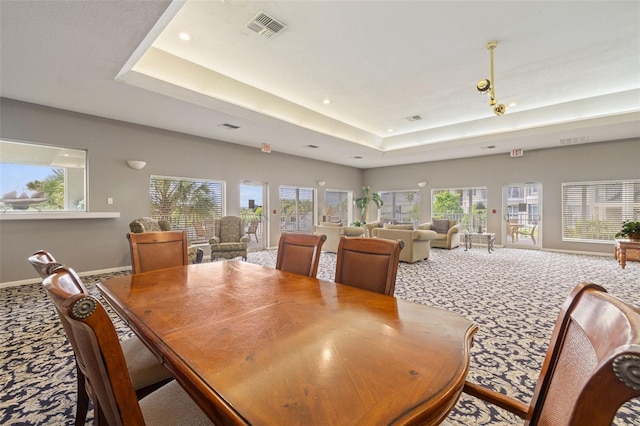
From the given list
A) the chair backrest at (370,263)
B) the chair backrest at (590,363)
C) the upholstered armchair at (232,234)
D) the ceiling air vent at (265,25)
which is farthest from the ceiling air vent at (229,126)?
the chair backrest at (590,363)

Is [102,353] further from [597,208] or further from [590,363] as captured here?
[597,208]

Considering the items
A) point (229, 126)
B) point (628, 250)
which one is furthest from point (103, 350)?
point (628, 250)

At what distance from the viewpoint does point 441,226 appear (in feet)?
27.3

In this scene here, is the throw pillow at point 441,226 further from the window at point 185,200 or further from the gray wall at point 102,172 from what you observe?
the window at point 185,200

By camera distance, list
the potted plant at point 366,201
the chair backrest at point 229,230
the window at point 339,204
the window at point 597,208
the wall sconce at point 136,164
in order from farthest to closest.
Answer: the potted plant at point 366,201
the window at point 339,204
the window at point 597,208
the chair backrest at point 229,230
the wall sconce at point 136,164

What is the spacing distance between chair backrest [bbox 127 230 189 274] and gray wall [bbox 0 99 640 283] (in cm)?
366

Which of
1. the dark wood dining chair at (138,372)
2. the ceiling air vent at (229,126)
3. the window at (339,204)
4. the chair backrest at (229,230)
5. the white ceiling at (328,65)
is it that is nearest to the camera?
the dark wood dining chair at (138,372)

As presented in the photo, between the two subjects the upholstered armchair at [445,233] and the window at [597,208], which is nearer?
the window at [597,208]

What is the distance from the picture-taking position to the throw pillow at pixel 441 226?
8245 millimetres

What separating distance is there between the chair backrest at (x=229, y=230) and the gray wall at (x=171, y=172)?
37.7 inches

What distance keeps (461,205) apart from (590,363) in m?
9.42

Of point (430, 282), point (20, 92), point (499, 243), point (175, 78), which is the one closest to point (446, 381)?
point (430, 282)

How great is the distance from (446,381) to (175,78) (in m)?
4.76

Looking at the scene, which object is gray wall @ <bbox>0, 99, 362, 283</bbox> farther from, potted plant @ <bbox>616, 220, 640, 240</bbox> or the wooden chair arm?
potted plant @ <bbox>616, 220, 640, 240</bbox>
